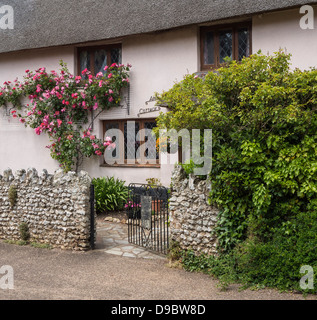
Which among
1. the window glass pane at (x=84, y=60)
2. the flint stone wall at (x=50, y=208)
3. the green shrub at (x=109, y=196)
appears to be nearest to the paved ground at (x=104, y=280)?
the flint stone wall at (x=50, y=208)

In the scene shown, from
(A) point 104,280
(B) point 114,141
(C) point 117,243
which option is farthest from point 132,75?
(A) point 104,280

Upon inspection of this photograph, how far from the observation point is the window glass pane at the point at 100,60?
11.7 m

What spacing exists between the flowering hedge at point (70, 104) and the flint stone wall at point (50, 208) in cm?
348

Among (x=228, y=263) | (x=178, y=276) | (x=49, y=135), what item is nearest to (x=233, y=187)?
(x=228, y=263)

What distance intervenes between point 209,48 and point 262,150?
536cm

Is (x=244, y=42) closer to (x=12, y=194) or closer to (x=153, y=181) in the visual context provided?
(x=153, y=181)

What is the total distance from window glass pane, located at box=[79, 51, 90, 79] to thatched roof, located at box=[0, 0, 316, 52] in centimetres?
78

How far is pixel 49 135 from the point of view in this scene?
464 inches

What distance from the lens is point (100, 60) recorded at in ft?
38.6

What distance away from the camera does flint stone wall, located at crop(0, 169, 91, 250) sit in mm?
7098
